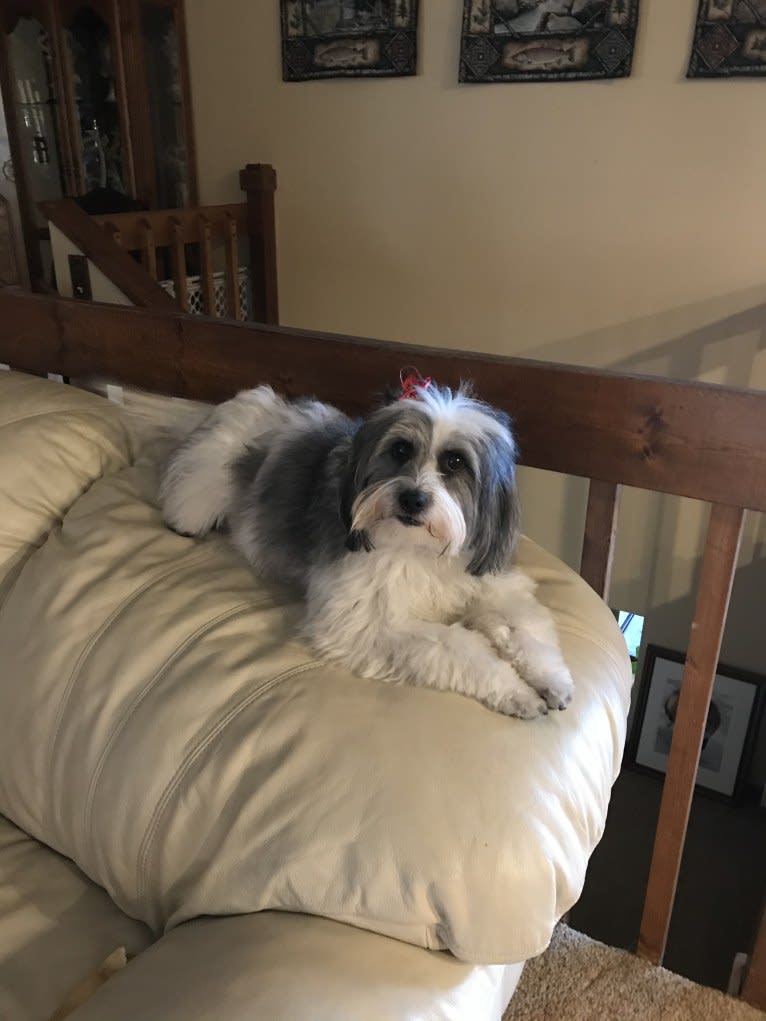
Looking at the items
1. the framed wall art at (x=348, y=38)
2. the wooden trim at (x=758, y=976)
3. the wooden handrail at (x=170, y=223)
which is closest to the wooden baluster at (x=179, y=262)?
the wooden handrail at (x=170, y=223)

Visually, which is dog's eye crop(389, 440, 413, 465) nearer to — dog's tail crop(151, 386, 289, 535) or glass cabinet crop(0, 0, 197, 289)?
dog's tail crop(151, 386, 289, 535)

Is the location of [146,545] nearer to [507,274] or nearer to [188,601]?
[188,601]

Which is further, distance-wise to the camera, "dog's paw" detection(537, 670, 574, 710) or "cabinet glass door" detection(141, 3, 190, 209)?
"cabinet glass door" detection(141, 3, 190, 209)

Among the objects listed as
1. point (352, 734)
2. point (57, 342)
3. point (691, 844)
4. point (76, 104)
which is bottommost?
point (691, 844)

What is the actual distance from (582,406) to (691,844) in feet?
7.90

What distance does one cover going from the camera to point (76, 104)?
11.0ft

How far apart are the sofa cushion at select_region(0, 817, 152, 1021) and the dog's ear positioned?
69cm

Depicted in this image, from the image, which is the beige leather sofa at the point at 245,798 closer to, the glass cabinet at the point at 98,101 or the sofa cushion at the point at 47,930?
the sofa cushion at the point at 47,930

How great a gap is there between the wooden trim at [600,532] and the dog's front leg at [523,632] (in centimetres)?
22

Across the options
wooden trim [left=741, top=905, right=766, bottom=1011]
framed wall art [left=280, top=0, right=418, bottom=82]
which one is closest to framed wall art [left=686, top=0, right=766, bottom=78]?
framed wall art [left=280, top=0, right=418, bottom=82]

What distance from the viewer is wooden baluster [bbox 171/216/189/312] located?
279cm

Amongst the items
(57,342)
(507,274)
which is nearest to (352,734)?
(57,342)

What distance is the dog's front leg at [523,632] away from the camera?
1085 millimetres

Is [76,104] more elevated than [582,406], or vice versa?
[76,104]
